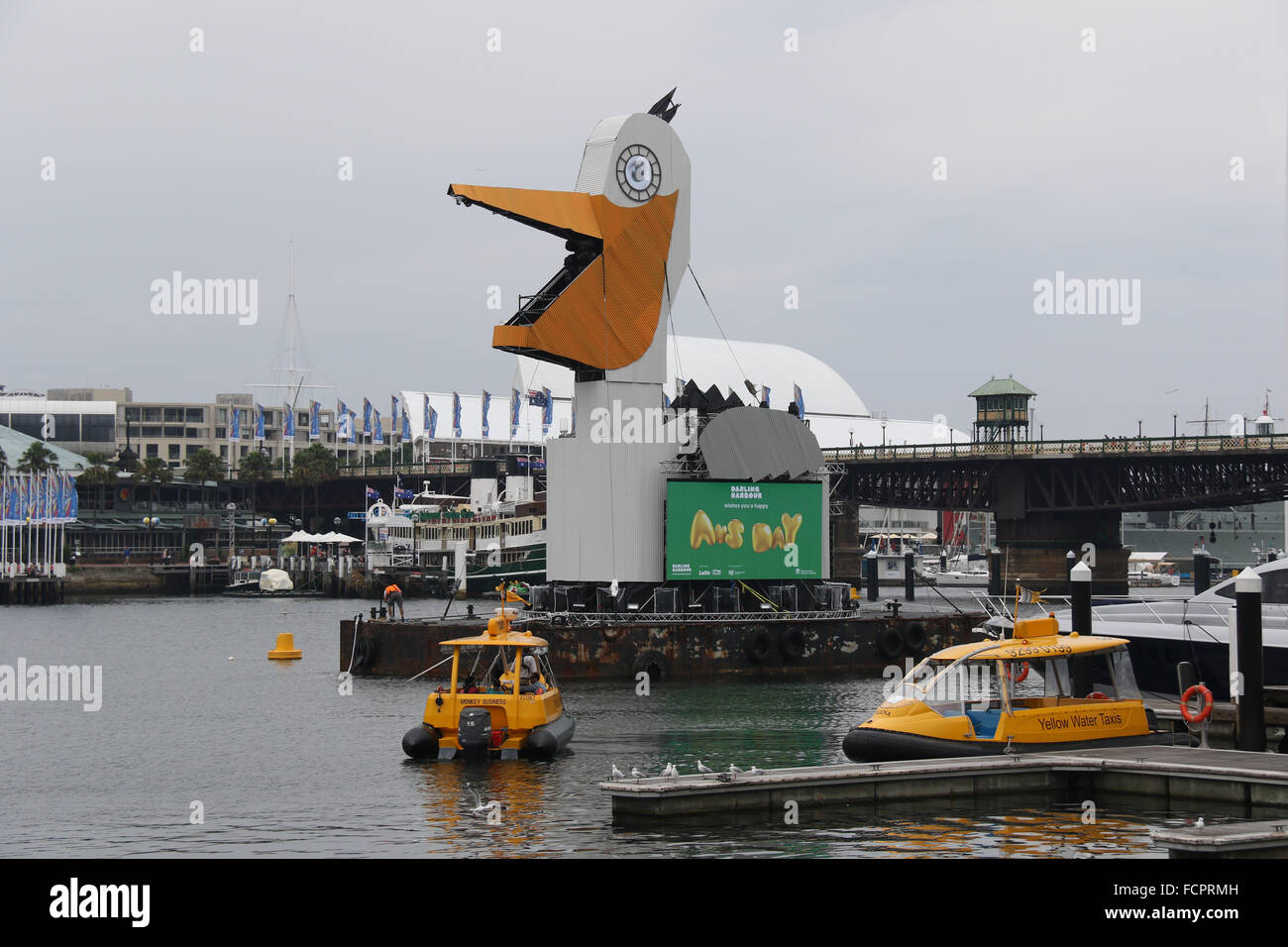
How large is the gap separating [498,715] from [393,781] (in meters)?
2.92

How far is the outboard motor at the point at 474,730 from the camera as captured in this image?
34562mm

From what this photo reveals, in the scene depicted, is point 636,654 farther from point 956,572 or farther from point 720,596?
point 956,572

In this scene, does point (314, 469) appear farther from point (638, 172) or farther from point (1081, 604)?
point (1081, 604)

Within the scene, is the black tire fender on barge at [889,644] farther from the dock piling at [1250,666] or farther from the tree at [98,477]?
the tree at [98,477]

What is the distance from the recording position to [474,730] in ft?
113

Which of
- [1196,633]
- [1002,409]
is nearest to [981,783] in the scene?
[1196,633]

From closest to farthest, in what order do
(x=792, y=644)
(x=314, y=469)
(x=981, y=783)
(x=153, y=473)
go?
1. (x=981, y=783)
2. (x=792, y=644)
3. (x=153, y=473)
4. (x=314, y=469)

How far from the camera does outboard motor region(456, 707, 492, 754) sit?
3456cm

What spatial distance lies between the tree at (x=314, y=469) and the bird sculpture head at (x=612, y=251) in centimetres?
11396

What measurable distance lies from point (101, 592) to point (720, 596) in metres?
92.7

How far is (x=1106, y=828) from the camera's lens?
26.4 metres
